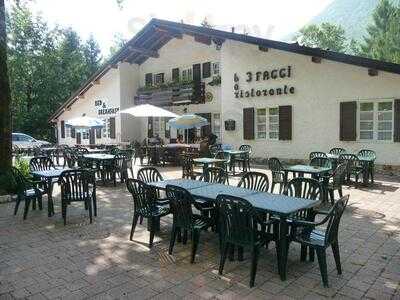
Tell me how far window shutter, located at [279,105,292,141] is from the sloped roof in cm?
218

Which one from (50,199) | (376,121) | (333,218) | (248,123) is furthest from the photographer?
(248,123)

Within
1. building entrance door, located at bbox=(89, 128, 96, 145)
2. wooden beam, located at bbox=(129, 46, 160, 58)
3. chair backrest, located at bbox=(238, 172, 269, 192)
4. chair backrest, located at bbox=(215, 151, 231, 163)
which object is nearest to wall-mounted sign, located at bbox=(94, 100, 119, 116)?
building entrance door, located at bbox=(89, 128, 96, 145)

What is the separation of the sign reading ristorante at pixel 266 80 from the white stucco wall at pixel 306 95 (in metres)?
0.13

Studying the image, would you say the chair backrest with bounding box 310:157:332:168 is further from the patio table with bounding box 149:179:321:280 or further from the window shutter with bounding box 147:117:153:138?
the window shutter with bounding box 147:117:153:138

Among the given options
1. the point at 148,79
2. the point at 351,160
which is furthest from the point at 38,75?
the point at 351,160

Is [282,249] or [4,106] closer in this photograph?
[282,249]

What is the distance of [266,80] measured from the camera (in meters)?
14.9

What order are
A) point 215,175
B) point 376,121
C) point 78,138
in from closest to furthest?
point 215,175 → point 376,121 → point 78,138

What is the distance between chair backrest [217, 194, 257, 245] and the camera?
151 inches

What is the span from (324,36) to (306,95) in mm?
33550

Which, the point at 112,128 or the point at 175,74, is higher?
the point at 175,74

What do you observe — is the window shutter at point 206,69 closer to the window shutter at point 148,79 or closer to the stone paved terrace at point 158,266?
the window shutter at point 148,79

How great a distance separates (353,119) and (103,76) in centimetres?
1527

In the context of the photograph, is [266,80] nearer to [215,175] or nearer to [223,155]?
[223,155]
